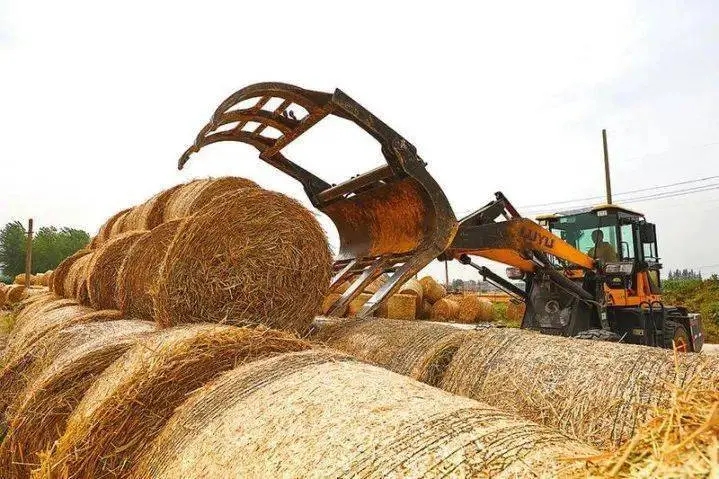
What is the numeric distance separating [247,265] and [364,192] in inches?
80.6

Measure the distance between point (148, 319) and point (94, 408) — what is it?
3.01 metres

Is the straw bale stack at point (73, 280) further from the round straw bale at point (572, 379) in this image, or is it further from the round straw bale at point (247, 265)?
the round straw bale at point (572, 379)

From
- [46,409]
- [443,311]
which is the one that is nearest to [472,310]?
[443,311]

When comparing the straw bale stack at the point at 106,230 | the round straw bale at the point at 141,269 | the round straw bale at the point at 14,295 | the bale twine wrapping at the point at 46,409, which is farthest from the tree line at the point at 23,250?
the bale twine wrapping at the point at 46,409

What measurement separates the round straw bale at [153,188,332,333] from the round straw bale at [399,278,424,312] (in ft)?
31.1

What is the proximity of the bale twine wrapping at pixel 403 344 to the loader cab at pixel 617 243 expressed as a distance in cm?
402

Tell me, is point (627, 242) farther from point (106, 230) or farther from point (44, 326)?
point (106, 230)

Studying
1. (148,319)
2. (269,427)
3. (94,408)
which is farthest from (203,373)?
(148,319)

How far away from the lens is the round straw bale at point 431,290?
15000mm

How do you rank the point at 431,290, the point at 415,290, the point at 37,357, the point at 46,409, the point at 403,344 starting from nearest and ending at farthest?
the point at 46,409 → the point at 403,344 → the point at 37,357 → the point at 415,290 → the point at 431,290

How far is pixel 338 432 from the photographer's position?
146 centimetres

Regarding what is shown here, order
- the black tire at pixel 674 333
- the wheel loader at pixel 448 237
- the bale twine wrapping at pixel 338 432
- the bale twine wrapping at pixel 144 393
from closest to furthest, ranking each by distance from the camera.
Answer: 1. the bale twine wrapping at pixel 338 432
2. the bale twine wrapping at pixel 144 393
3. the wheel loader at pixel 448 237
4. the black tire at pixel 674 333

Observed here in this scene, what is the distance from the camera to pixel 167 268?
11.7 ft

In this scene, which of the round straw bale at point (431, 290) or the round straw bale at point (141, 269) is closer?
the round straw bale at point (141, 269)
